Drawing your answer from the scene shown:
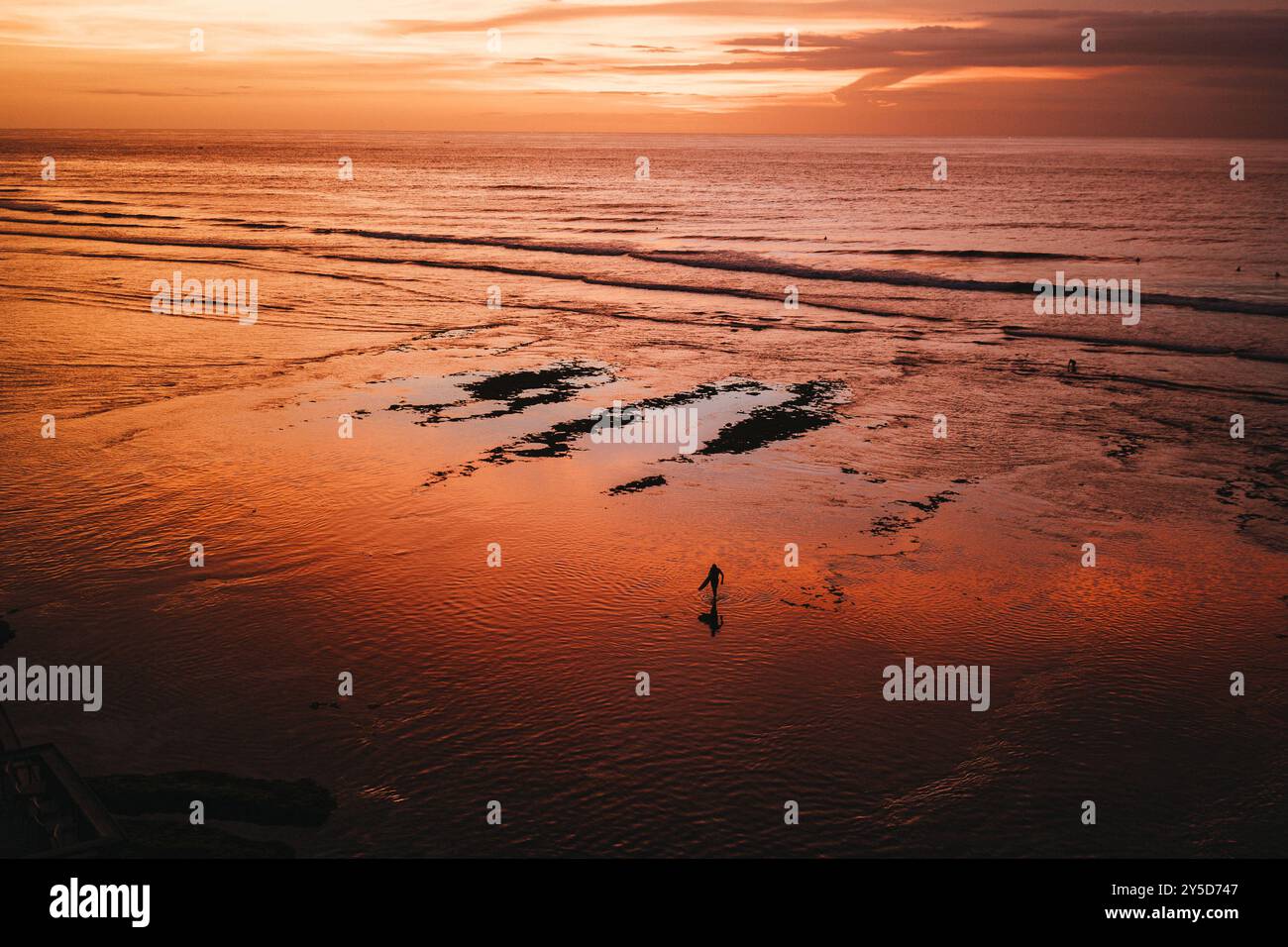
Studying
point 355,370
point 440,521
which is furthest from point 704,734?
point 355,370

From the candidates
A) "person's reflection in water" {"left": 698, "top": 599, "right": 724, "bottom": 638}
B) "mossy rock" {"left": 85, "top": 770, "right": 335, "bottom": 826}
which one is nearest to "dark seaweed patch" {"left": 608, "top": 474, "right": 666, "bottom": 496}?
"person's reflection in water" {"left": 698, "top": 599, "right": 724, "bottom": 638}

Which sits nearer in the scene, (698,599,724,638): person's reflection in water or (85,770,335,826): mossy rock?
(85,770,335,826): mossy rock

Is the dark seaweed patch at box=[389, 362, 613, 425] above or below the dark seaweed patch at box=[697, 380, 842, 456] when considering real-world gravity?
above

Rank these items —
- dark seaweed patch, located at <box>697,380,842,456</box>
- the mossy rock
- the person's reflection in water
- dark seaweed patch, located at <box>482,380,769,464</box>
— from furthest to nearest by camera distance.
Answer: dark seaweed patch, located at <box>697,380,842,456</box>, dark seaweed patch, located at <box>482,380,769,464</box>, the person's reflection in water, the mossy rock

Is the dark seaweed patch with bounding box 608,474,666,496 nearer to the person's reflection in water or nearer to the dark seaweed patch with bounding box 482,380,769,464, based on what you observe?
the dark seaweed patch with bounding box 482,380,769,464

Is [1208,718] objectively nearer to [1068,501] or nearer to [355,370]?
[1068,501]

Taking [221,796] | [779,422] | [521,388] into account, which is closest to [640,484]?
[779,422]
